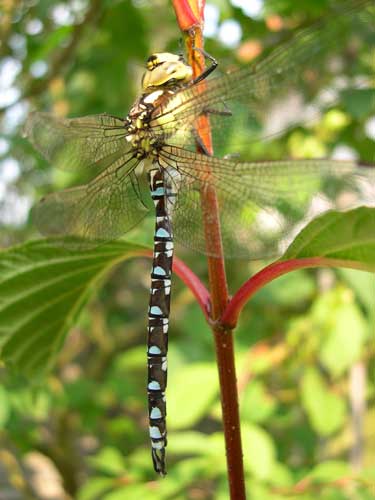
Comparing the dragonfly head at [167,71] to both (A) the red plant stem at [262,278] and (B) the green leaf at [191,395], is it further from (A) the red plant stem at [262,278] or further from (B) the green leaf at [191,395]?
(B) the green leaf at [191,395]

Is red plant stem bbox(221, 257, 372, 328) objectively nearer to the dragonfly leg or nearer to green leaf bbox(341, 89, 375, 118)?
the dragonfly leg

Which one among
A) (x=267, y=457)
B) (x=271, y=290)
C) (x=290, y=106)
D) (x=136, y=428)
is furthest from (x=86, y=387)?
(x=290, y=106)

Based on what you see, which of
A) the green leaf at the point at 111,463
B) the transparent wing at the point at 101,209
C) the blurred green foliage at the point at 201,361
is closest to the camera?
the transparent wing at the point at 101,209

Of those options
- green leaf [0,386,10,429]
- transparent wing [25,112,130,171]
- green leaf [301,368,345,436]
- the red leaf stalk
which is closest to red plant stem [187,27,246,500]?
the red leaf stalk

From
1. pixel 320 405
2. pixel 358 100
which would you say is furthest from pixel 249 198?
pixel 320 405

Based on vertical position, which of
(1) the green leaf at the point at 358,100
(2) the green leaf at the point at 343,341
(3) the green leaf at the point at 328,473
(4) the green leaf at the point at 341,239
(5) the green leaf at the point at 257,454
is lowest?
(3) the green leaf at the point at 328,473

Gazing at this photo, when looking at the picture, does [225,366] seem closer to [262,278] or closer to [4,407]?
[262,278]

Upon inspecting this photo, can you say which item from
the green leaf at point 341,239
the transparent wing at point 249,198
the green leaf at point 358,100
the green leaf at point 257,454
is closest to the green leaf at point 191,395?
the green leaf at point 257,454
